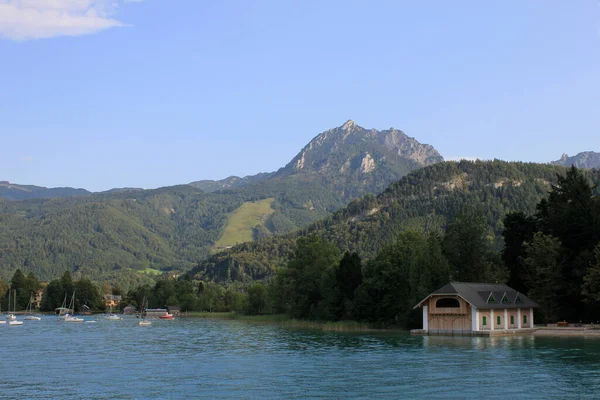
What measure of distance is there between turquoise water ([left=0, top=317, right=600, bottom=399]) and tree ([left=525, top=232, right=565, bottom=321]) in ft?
40.0

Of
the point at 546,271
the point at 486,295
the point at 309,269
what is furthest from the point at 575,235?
the point at 309,269

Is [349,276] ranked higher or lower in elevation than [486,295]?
higher

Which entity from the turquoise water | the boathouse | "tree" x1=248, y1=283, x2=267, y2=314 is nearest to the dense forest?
the boathouse

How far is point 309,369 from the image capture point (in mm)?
52500

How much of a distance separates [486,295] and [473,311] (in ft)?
11.6

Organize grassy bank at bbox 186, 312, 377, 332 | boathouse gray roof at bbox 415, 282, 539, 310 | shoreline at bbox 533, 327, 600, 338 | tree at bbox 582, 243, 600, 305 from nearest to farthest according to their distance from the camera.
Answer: shoreline at bbox 533, 327, 600, 338, tree at bbox 582, 243, 600, 305, boathouse gray roof at bbox 415, 282, 539, 310, grassy bank at bbox 186, 312, 377, 332

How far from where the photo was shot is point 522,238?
10444 cm

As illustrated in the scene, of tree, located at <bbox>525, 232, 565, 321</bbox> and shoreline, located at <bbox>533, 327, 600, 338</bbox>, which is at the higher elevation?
tree, located at <bbox>525, 232, 565, 321</bbox>

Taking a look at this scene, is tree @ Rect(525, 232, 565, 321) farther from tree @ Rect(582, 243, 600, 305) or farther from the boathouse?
tree @ Rect(582, 243, 600, 305)

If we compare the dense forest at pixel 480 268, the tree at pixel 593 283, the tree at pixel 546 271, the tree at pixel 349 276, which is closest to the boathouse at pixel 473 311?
the tree at pixel 546 271

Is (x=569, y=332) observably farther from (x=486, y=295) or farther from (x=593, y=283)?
(x=486, y=295)

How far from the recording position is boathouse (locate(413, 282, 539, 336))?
8512cm

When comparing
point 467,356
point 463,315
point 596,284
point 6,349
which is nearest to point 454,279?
point 463,315

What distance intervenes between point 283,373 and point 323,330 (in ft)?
174
